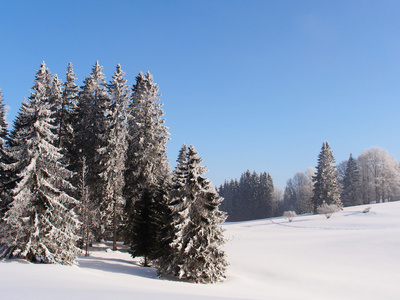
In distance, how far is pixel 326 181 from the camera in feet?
198

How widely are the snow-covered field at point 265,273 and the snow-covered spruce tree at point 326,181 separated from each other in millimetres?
19539

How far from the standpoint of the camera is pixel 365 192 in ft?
251

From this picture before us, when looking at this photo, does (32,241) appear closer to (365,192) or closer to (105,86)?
(105,86)

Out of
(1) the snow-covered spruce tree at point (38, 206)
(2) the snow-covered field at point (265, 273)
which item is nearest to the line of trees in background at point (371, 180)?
(2) the snow-covered field at point (265, 273)

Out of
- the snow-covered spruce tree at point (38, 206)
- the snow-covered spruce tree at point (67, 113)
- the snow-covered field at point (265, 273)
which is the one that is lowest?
the snow-covered field at point (265, 273)

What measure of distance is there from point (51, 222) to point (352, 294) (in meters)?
19.4

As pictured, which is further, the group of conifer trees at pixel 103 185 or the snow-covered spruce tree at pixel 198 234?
the snow-covered spruce tree at pixel 198 234

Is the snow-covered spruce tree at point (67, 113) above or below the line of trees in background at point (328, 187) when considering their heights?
above

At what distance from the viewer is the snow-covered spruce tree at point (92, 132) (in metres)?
28.4

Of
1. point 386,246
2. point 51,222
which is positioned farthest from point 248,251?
point 51,222

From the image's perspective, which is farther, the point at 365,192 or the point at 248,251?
the point at 365,192

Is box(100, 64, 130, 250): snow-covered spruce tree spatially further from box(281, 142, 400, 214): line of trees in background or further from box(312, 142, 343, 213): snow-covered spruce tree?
box(281, 142, 400, 214): line of trees in background

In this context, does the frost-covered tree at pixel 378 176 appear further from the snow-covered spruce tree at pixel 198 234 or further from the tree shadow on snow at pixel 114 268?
the tree shadow on snow at pixel 114 268

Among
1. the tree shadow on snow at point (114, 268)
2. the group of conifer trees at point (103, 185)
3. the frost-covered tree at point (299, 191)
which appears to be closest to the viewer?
the group of conifer trees at point (103, 185)
